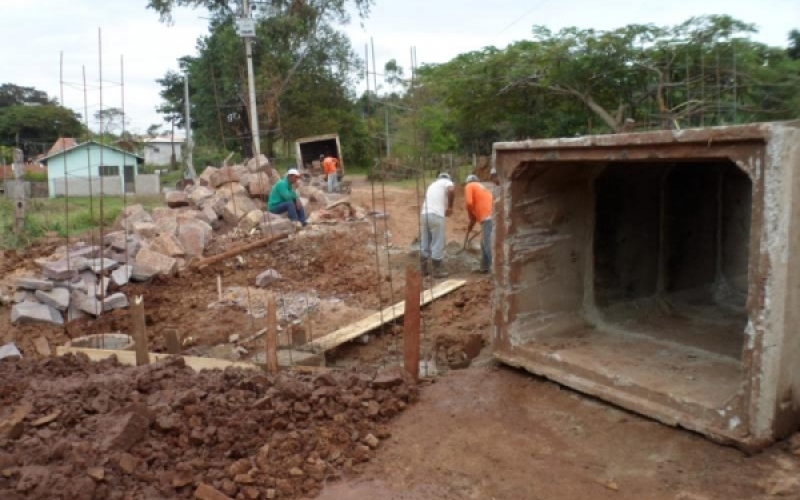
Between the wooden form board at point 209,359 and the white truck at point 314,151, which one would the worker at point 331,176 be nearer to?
the white truck at point 314,151

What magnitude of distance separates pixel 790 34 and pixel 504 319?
19445 millimetres

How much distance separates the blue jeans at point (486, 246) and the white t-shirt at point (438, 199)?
1.94ft

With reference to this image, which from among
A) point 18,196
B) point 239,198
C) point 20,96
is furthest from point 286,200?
point 20,96

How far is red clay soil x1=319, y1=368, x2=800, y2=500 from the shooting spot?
346cm

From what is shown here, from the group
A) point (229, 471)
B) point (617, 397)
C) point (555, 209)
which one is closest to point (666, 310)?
point (555, 209)

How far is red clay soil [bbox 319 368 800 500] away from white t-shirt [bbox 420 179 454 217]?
211 inches

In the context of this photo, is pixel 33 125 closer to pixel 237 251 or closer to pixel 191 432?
pixel 237 251

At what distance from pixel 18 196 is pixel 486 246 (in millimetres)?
9146

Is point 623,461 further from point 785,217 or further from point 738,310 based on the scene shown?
point 738,310

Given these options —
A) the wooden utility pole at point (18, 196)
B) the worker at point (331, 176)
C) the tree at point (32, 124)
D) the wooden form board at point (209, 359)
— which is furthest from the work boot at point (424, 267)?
the tree at point (32, 124)

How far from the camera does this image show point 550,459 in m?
3.87

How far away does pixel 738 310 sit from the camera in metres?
5.87

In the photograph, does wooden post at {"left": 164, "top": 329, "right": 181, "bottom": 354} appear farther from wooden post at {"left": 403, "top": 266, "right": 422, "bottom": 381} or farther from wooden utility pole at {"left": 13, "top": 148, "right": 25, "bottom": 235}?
wooden utility pole at {"left": 13, "top": 148, "right": 25, "bottom": 235}

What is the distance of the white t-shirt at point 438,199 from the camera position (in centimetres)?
982
